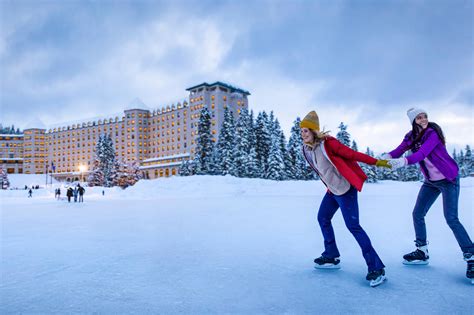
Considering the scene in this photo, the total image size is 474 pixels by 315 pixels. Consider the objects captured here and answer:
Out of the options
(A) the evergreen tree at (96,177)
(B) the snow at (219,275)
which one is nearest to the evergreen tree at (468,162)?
(B) the snow at (219,275)

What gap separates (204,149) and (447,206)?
39248mm

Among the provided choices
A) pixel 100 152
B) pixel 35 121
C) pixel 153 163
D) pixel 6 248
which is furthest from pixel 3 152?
pixel 6 248

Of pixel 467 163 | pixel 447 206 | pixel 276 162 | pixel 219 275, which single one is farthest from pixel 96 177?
pixel 467 163

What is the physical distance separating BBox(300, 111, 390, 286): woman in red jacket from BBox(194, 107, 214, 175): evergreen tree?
124ft

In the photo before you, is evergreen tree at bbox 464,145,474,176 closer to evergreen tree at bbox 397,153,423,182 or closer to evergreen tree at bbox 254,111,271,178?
evergreen tree at bbox 397,153,423,182

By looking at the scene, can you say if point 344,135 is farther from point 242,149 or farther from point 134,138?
point 134,138

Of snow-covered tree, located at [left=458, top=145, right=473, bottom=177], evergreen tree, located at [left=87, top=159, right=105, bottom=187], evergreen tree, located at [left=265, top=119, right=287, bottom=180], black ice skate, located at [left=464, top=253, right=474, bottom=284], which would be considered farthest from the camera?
evergreen tree, located at [left=87, top=159, right=105, bottom=187]

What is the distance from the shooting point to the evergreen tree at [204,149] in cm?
4147

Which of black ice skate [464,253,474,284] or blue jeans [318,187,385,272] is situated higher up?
blue jeans [318,187,385,272]

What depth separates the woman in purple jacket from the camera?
Answer: 135 inches

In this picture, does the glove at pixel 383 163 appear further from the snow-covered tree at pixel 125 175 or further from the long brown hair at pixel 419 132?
the snow-covered tree at pixel 125 175

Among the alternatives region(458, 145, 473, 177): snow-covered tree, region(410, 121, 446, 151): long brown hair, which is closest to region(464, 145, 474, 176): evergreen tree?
region(458, 145, 473, 177): snow-covered tree

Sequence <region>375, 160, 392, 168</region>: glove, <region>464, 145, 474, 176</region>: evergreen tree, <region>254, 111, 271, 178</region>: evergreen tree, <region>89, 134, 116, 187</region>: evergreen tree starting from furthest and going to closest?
<region>89, 134, 116, 187</region>: evergreen tree
<region>464, 145, 474, 176</region>: evergreen tree
<region>254, 111, 271, 178</region>: evergreen tree
<region>375, 160, 392, 168</region>: glove

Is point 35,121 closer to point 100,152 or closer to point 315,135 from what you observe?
point 100,152
